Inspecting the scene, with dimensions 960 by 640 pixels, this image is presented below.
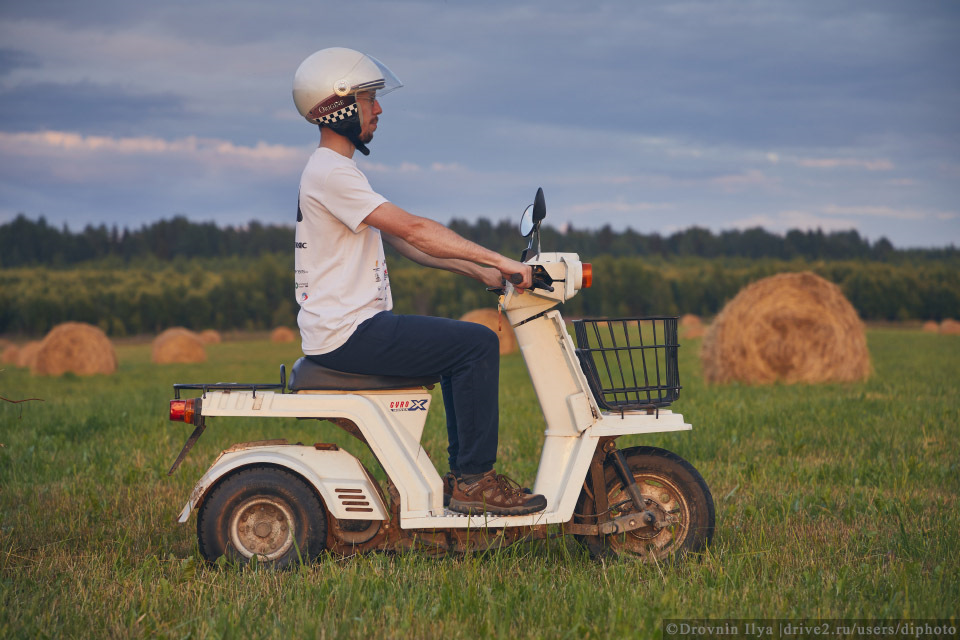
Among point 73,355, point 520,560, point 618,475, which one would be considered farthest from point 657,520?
point 73,355

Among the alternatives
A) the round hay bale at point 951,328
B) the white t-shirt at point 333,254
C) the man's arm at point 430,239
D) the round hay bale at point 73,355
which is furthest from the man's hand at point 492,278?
the round hay bale at point 951,328

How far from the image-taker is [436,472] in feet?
13.2

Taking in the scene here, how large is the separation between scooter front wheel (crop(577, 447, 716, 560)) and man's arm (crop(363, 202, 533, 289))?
107 centimetres

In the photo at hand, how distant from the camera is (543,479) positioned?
13.3ft

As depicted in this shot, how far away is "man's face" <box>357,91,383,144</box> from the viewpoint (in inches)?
156

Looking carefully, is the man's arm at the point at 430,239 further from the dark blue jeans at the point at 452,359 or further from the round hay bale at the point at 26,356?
the round hay bale at the point at 26,356

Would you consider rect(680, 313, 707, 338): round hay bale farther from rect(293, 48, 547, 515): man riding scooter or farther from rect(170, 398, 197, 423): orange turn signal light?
rect(170, 398, 197, 423): orange turn signal light

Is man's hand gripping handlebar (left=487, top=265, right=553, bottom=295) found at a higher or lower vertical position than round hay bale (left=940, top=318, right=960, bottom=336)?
higher

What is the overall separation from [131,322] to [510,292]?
58158 mm

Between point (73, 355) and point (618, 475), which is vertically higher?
point (618, 475)

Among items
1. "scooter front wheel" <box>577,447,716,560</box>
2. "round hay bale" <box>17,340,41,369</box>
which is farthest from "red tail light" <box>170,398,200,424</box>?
"round hay bale" <box>17,340,41,369</box>

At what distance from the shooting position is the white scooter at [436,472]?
390 centimetres

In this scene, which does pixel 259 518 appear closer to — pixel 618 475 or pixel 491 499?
pixel 491 499

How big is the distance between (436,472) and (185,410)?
46.0 inches
